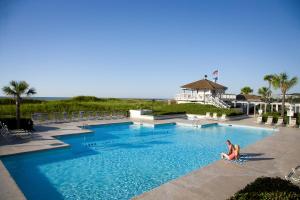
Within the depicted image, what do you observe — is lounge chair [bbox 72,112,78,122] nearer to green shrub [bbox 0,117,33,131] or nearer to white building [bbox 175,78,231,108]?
green shrub [bbox 0,117,33,131]

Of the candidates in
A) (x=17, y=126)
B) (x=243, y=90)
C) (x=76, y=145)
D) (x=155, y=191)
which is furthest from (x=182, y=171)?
(x=243, y=90)

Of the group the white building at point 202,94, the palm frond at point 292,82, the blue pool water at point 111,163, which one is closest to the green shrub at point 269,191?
the blue pool water at point 111,163

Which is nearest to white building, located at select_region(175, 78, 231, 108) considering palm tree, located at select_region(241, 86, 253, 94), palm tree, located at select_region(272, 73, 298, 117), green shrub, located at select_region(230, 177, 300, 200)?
palm tree, located at select_region(272, 73, 298, 117)

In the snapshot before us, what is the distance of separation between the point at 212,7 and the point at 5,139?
56.5 feet

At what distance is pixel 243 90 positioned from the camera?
53.3m

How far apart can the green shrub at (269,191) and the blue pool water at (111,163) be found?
132 inches

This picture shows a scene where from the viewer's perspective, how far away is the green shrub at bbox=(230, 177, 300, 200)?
15.5ft

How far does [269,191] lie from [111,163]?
6683 mm

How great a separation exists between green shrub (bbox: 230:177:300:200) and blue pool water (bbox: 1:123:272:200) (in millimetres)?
3344

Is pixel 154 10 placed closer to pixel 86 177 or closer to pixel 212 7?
pixel 212 7

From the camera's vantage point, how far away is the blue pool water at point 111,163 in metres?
7.40

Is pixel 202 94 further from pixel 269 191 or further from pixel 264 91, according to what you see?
pixel 269 191

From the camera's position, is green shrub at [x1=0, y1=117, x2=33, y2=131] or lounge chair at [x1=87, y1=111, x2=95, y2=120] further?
lounge chair at [x1=87, y1=111, x2=95, y2=120]

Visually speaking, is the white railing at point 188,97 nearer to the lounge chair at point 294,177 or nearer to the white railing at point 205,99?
the white railing at point 205,99
